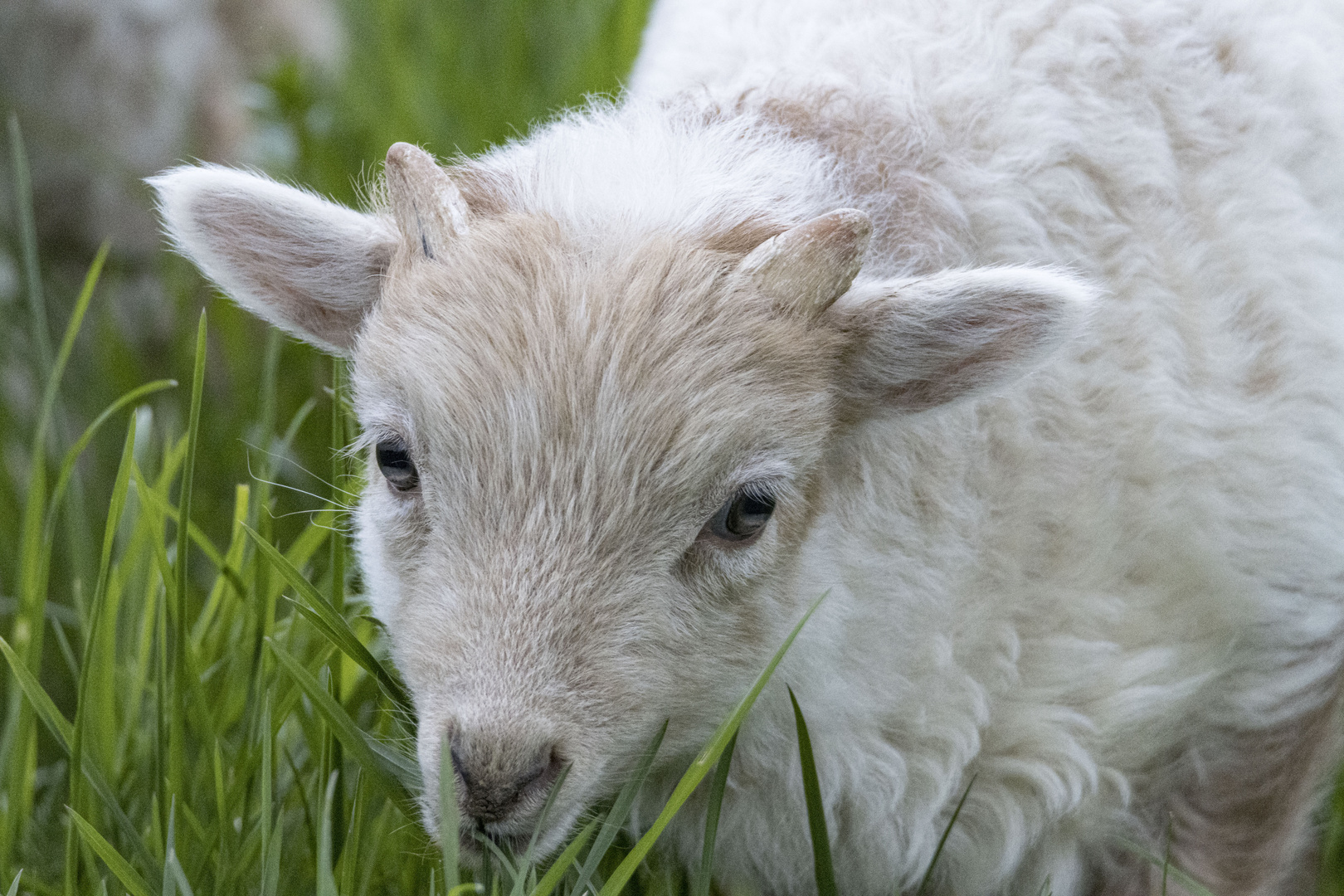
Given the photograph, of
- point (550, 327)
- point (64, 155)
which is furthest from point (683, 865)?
point (64, 155)

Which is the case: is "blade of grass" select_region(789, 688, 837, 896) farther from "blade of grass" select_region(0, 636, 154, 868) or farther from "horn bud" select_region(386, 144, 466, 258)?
"blade of grass" select_region(0, 636, 154, 868)

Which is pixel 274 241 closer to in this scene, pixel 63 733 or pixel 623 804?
pixel 63 733

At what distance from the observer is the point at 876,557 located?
2.55 m

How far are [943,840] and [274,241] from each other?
62.1 inches

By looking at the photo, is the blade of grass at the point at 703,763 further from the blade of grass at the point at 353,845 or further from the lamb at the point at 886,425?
the blade of grass at the point at 353,845

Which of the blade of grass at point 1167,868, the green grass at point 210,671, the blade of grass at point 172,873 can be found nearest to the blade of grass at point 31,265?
the green grass at point 210,671

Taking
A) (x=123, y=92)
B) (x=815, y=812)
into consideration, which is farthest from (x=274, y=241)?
(x=123, y=92)

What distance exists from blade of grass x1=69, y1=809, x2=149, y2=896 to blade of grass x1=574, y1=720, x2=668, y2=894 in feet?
2.35

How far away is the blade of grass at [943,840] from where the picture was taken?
2.46 m

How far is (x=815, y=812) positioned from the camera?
2.35 meters

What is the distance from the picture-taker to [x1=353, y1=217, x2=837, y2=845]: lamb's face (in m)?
2.12

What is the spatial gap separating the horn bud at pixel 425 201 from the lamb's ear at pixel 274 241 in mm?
152

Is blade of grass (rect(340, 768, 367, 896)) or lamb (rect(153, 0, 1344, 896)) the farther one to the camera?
blade of grass (rect(340, 768, 367, 896))

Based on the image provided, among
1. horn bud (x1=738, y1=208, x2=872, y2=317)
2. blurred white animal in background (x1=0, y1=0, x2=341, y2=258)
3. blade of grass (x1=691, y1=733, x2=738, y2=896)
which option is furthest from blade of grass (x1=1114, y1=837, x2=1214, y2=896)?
blurred white animal in background (x1=0, y1=0, x2=341, y2=258)
